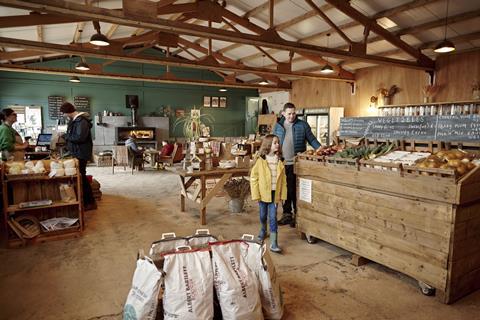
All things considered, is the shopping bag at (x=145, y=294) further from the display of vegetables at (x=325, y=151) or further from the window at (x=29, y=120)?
the window at (x=29, y=120)

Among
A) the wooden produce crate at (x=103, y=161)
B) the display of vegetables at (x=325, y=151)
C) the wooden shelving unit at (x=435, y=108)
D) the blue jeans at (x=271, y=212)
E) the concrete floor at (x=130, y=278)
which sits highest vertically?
the wooden shelving unit at (x=435, y=108)

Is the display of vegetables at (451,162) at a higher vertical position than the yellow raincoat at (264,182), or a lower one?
higher

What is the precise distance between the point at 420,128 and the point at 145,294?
4.06 metres

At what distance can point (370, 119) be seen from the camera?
192 inches

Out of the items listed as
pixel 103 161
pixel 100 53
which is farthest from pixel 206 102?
pixel 100 53

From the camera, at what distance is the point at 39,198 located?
4090mm

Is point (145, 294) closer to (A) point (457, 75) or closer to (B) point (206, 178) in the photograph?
(B) point (206, 178)

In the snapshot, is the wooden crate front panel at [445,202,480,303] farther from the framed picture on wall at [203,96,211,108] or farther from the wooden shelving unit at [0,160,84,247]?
the framed picture on wall at [203,96,211,108]

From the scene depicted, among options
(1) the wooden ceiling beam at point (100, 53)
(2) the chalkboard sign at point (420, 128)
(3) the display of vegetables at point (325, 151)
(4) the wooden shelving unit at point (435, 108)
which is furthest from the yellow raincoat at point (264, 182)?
(4) the wooden shelving unit at point (435, 108)

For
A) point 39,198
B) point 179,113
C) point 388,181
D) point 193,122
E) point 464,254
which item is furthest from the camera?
point 179,113

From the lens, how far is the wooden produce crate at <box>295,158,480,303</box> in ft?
8.09

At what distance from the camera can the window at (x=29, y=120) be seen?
35.7 ft

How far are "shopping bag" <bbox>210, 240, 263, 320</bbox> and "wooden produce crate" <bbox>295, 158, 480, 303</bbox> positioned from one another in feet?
4.75

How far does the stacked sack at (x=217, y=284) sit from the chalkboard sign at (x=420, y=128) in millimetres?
3087
